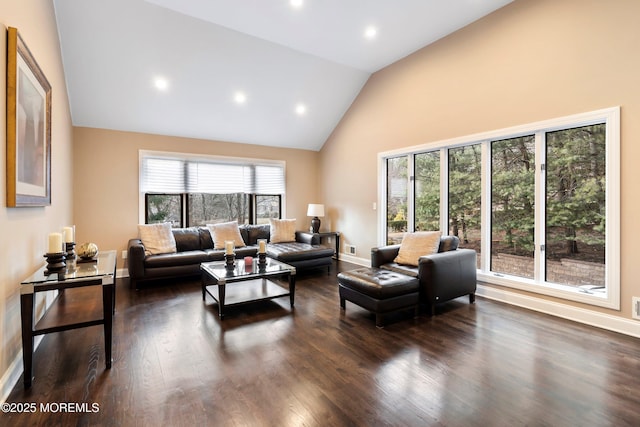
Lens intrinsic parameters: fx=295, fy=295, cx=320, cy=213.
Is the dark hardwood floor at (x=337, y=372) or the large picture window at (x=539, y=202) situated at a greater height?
the large picture window at (x=539, y=202)

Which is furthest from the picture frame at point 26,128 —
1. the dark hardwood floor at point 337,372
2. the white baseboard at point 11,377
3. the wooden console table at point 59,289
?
the dark hardwood floor at point 337,372

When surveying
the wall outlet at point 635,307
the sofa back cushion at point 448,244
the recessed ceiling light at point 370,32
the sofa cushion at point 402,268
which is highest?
the recessed ceiling light at point 370,32

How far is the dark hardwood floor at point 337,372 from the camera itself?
5.64 feet

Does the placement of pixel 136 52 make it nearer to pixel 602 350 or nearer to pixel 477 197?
pixel 477 197

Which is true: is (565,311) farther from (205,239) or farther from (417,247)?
(205,239)

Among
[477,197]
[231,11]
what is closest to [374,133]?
[477,197]

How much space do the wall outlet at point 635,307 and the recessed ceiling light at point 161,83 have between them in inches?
241

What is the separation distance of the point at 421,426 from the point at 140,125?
559 cm

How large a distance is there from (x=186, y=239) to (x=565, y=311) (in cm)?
534

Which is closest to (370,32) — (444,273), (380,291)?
(444,273)

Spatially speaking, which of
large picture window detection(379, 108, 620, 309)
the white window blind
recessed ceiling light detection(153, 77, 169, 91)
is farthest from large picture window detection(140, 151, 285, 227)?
large picture window detection(379, 108, 620, 309)

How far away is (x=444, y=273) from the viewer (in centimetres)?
329

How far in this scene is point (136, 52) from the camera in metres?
3.90

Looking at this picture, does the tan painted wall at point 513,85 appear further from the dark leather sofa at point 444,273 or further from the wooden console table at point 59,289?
the wooden console table at point 59,289
